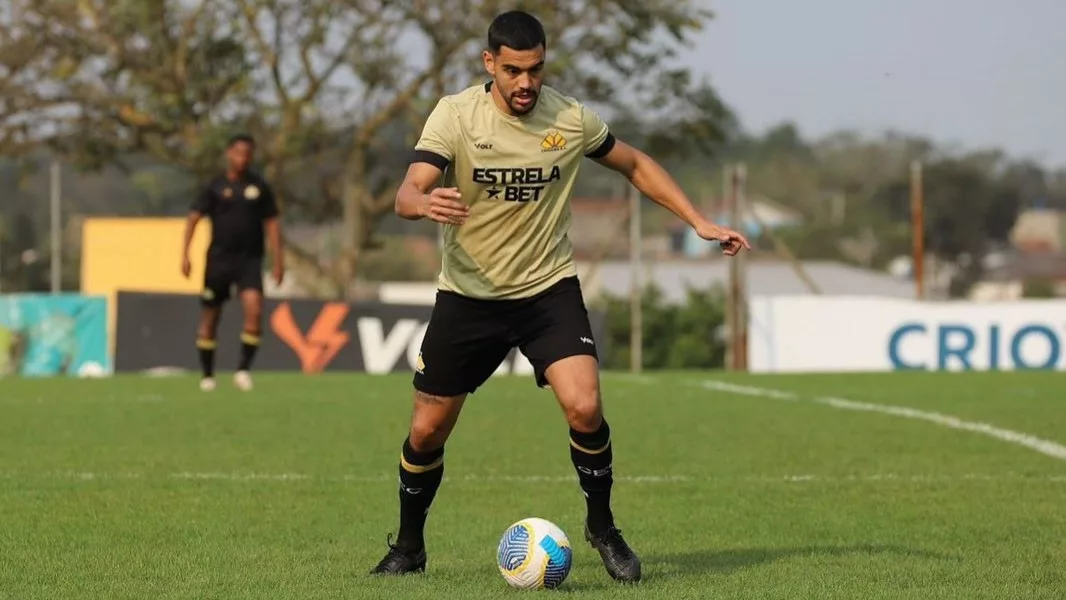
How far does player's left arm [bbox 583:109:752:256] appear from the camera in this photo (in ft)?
22.2

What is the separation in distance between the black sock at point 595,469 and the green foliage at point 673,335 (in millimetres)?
35612

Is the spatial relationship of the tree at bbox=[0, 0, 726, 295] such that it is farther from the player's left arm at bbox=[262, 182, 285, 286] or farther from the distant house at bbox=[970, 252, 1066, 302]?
the distant house at bbox=[970, 252, 1066, 302]

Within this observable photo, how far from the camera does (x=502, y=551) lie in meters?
6.47

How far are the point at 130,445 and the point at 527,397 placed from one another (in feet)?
17.5

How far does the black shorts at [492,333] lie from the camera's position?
6723mm

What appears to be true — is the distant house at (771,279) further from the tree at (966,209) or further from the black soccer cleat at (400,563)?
the black soccer cleat at (400,563)

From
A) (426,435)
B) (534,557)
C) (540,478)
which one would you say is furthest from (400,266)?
(534,557)

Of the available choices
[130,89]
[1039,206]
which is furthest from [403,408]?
[1039,206]

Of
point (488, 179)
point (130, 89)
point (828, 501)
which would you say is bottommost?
point (828, 501)

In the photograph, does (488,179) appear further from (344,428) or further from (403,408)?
(403,408)

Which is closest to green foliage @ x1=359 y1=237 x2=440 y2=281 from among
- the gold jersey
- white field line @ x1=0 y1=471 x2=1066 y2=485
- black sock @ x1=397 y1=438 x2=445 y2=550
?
white field line @ x1=0 y1=471 x2=1066 y2=485

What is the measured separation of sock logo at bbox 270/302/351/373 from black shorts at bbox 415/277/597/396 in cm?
1787

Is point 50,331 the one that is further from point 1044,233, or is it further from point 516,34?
point 1044,233

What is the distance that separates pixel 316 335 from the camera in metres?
24.6
